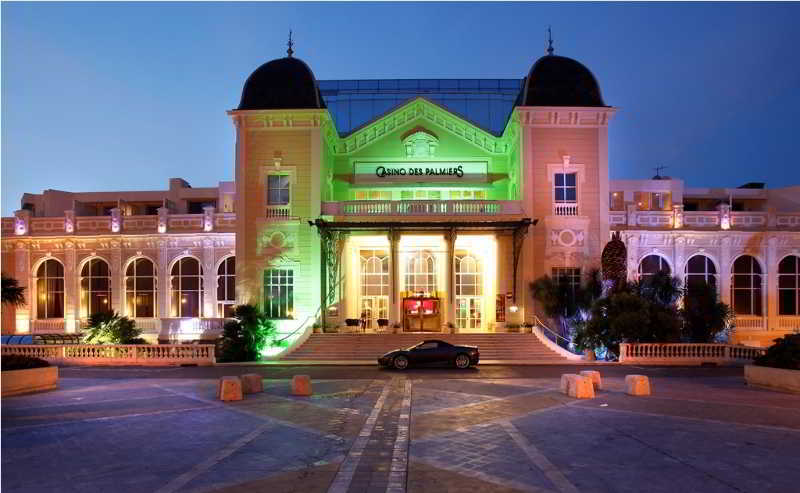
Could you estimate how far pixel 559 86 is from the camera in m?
30.8

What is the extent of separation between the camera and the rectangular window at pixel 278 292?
1169 inches

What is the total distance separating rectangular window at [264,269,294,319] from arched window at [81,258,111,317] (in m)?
11.7

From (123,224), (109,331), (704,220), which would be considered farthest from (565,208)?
(123,224)

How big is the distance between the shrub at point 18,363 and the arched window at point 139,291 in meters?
17.6

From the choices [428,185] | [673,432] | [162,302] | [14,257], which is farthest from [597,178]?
[14,257]

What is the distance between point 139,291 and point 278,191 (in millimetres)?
11633

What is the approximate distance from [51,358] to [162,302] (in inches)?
396

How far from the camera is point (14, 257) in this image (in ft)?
114

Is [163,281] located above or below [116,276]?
below

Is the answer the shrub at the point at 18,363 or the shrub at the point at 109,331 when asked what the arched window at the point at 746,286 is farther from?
the shrub at the point at 18,363

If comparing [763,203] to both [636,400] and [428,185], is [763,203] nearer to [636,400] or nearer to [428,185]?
[428,185]

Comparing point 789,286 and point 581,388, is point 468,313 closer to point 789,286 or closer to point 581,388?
point 581,388

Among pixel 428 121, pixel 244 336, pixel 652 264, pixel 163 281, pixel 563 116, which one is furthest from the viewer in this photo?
pixel 163 281

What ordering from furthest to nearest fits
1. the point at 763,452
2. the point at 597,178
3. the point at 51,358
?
1. the point at 597,178
2. the point at 51,358
3. the point at 763,452
